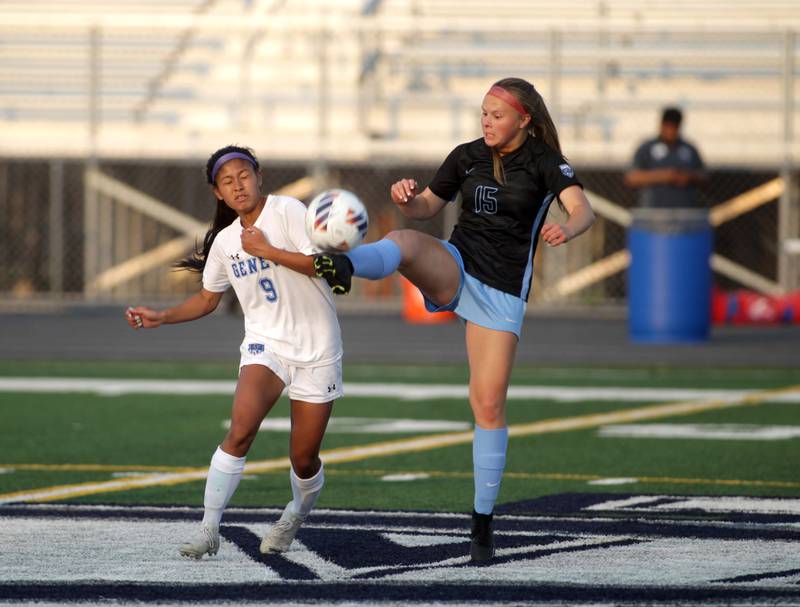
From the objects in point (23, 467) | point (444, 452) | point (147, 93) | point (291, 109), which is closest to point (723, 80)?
point (291, 109)

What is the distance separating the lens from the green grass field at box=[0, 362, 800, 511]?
7.57m

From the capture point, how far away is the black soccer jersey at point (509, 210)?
19.2ft

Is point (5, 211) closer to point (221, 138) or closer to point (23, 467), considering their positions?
point (221, 138)

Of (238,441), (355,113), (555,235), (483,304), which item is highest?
(355,113)

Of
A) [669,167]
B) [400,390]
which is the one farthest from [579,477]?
[669,167]

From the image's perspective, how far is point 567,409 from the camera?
11227 millimetres

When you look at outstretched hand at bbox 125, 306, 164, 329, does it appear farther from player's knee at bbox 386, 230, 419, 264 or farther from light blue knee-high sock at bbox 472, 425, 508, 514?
light blue knee-high sock at bbox 472, 425, 508, 514

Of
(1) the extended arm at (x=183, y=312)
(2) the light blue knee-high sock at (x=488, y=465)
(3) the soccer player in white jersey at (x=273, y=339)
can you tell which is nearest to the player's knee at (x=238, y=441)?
(3) the soccer player in white jersey at (x=273, y=339)

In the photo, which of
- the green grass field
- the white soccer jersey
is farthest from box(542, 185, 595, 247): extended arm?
the green grass field

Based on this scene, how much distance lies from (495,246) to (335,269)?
2.68ft

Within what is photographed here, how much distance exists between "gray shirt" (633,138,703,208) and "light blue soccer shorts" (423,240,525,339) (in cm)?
993

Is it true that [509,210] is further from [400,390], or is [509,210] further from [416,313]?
[416,313]

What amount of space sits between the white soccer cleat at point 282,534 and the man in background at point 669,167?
1011 centimetres

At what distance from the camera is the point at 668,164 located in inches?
613
